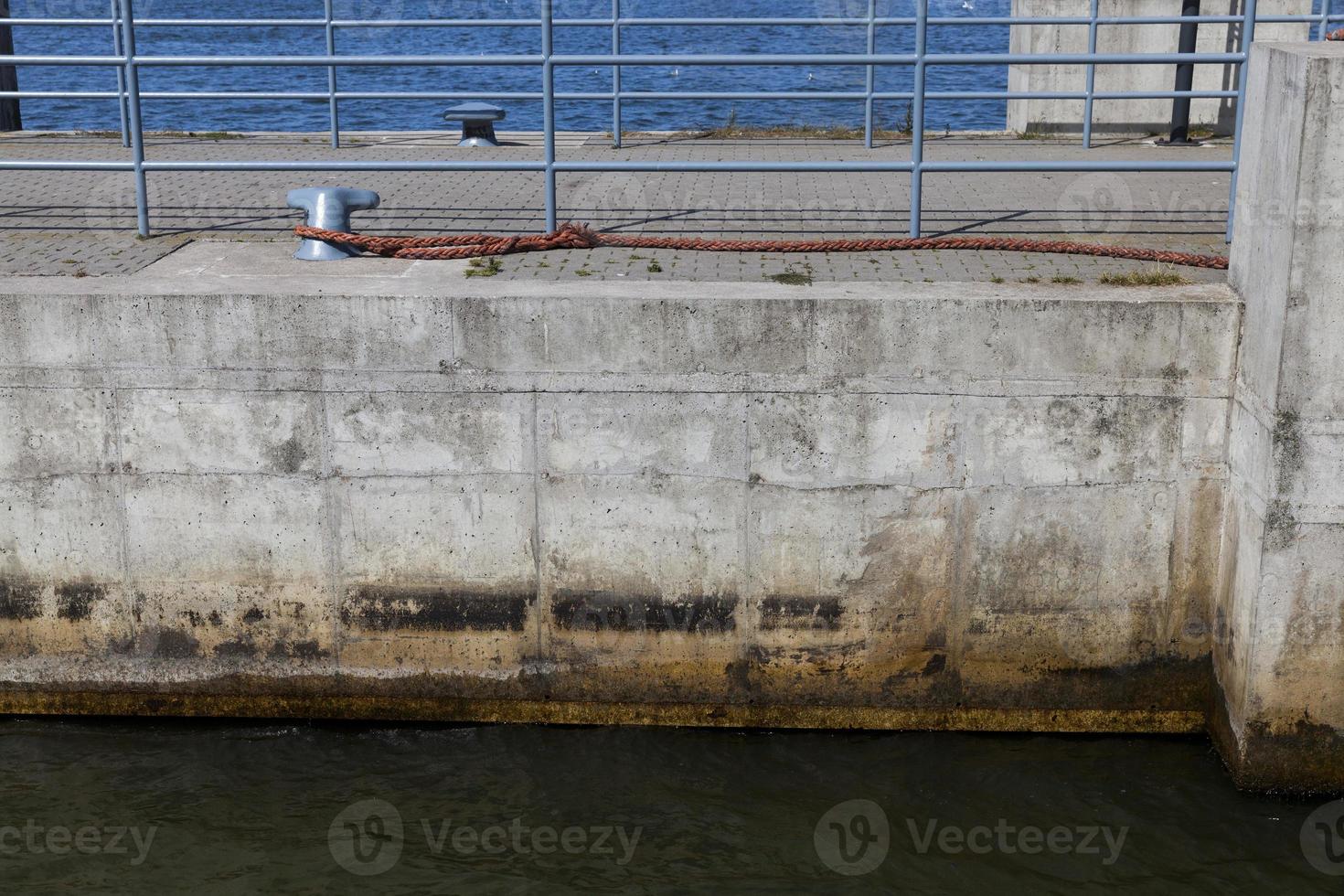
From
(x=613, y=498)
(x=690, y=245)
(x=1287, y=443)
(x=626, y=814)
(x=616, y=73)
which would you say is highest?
(x=616, y=73)

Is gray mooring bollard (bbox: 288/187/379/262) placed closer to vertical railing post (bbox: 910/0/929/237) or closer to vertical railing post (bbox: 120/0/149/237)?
vertical railing post (bbox: 120/0/149/237)

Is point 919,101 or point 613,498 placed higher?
point 919,101

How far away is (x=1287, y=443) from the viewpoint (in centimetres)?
572

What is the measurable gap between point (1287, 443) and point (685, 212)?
386 cm

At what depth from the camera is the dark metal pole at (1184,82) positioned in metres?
11.4

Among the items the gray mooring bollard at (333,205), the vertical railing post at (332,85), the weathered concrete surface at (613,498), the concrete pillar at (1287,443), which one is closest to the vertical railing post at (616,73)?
the vertical railing post at (332,85)

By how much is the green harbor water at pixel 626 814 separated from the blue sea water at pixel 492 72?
9621 millimetres

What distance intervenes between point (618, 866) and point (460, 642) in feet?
4.28

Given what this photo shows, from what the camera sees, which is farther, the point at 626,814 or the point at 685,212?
the point at 685,212

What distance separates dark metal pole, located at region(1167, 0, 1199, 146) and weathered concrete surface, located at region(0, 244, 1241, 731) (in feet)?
18.8

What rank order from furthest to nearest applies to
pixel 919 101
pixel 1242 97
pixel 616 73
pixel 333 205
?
pixel 616 73 < pixel 333 205 < pixel 919 101 < pixel 1242 97

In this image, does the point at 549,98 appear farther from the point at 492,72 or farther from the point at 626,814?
the point at 492,72

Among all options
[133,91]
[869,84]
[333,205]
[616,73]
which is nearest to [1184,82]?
[869,84]

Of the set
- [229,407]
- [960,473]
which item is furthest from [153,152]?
[960,473]
